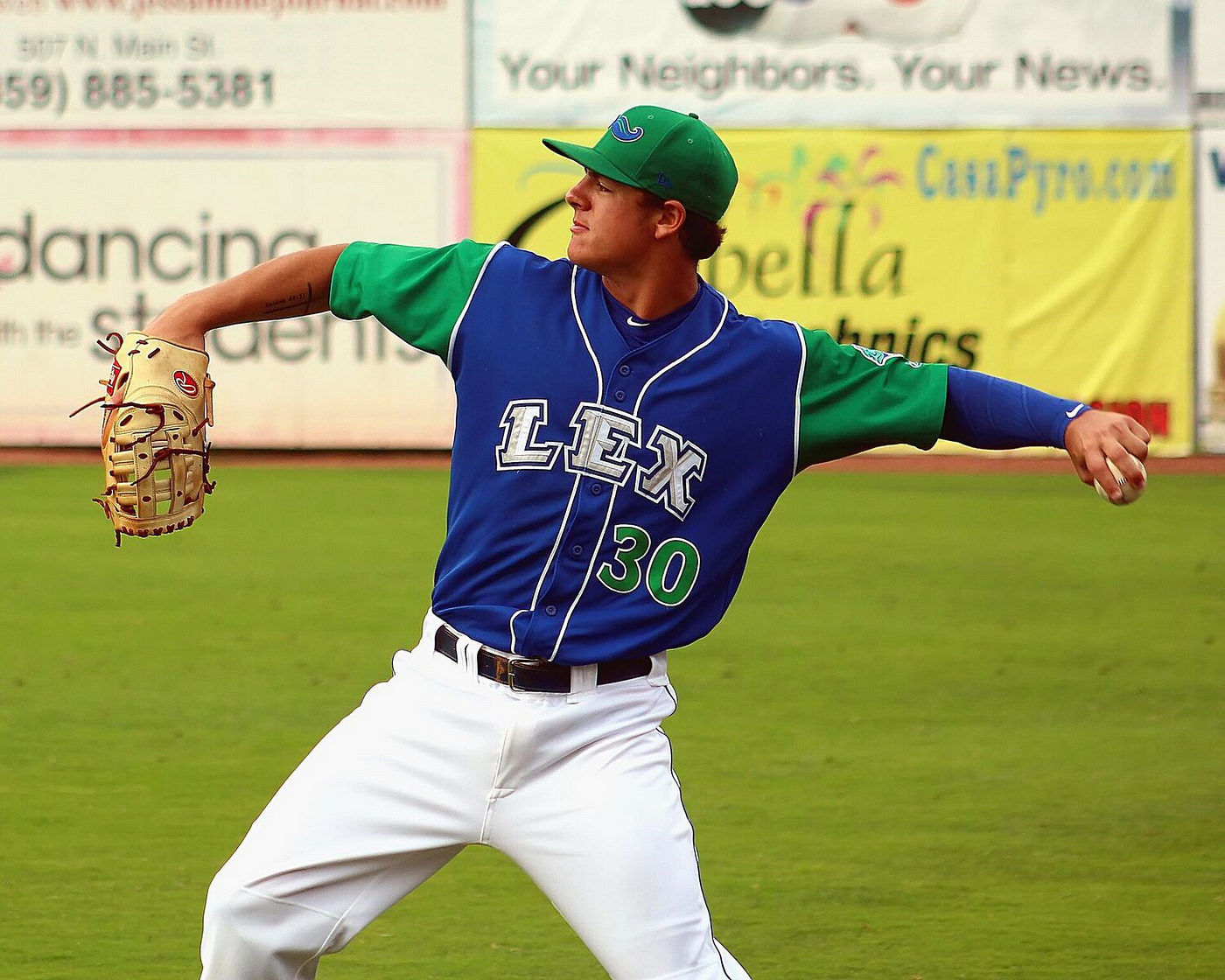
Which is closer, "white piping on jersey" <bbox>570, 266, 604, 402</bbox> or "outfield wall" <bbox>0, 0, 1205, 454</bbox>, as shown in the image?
"white piping on jersey" <bbox>570, 266, 604, 402</bbox>

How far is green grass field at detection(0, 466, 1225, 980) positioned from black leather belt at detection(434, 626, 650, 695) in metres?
1.50

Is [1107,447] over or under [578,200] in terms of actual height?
under

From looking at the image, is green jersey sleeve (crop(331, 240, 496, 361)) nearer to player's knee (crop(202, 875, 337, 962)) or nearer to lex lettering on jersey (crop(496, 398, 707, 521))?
lex lettering on jersey (crop(496, 398, 707, 521))

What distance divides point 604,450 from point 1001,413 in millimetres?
730

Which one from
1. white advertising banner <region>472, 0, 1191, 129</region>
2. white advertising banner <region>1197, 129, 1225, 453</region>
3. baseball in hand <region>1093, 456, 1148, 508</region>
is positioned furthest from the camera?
white advertising banner <region>472, 0, 1191, 129</region>

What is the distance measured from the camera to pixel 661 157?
133 inches

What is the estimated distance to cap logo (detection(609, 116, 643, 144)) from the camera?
338 centimetres

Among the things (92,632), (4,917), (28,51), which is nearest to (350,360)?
(28,51)

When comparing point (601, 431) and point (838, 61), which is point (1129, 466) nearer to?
point (601, 431)

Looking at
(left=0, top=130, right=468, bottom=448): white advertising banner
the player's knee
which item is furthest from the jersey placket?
(left=0, top=130, right=468, bottom=448): white advertising banner

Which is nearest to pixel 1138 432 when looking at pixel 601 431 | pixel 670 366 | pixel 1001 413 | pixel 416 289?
pixel 1001 413

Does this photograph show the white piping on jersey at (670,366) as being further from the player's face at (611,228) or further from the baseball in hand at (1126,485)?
the baseball in hand at (1126,485)

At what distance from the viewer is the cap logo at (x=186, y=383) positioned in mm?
3371

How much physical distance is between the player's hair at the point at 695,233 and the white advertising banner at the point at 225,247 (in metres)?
12.7
